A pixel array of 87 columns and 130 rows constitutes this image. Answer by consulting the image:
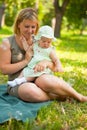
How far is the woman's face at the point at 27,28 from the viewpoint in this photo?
6.27 meters

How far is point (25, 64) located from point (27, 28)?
1.62 ft

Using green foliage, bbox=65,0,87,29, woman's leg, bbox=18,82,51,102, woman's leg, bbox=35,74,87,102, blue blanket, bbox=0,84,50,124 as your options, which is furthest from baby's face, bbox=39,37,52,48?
green foliage, bbox=65,0,87,29

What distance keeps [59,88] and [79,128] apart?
3.37 ft

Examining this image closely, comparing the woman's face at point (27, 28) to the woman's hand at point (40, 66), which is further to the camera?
the woman's face at point (27, 28)

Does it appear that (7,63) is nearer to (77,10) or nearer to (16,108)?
(16,108)

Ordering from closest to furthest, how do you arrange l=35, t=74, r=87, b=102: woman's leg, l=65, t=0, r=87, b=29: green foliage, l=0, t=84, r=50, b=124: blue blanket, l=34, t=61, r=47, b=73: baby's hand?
l=0, t=84, r=50, b=124: blue blanket < l=35, t=74, r=87, b=102: woman's leg < l=34, t=61, r=47, b=73: baby's hand < l=65, t=0, r=87, b=29: green foliage

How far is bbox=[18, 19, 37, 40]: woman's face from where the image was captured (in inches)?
247

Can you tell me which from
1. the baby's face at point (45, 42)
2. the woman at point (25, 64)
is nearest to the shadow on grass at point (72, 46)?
the woman at point (25, 64)

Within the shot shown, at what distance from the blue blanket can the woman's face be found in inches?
35.1

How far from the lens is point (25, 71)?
20.4 ft

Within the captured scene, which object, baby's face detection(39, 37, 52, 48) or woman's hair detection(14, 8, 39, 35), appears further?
woman's hair detection(14, 8, 39, 35)

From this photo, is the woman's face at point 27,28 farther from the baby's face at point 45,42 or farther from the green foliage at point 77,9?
the green foliage at point 77,9

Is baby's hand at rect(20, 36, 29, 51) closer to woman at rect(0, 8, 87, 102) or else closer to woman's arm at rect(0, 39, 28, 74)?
woman at rect(0, 8, 87, 102)

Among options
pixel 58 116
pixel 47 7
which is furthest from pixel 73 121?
pixel 47 7
